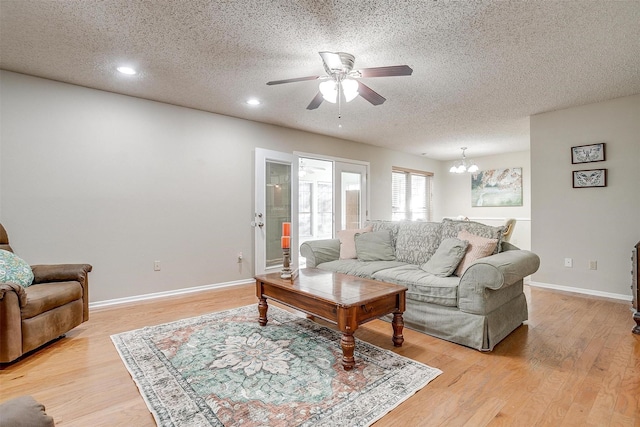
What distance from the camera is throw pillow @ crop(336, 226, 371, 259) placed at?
3725 millimetres

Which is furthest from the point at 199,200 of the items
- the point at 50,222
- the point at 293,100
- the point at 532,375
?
the point at 532,375

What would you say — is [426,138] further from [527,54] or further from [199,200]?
[199,200]

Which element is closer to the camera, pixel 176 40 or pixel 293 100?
pixel 176 40

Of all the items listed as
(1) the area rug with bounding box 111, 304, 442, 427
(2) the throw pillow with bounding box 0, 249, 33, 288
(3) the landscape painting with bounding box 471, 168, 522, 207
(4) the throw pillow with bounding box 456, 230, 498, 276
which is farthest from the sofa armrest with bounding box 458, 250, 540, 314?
(3) the landscape painting with bounding box 471, 168, 522, 207

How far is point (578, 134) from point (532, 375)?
3.55 metres

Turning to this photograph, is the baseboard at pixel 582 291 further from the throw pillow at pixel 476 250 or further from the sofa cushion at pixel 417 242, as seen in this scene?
the throw pillow at pixel 476 250

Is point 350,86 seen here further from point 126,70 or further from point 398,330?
point 126,70

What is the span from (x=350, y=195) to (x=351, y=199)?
8cm

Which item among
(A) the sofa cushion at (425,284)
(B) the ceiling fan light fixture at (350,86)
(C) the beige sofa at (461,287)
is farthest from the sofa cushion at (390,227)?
(B) the ceiling fan light fixture at (350,86)

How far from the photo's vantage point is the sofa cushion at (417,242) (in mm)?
3361

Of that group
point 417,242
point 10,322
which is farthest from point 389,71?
point 10,322

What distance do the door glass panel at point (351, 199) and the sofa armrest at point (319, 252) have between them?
2.26 metres

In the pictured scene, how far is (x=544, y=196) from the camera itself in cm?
435

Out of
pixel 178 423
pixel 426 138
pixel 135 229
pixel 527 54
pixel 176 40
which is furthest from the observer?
pixel 426 138
